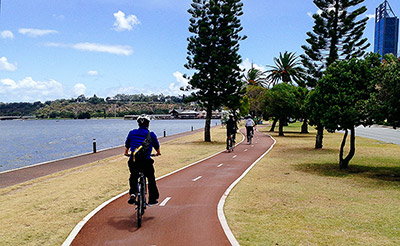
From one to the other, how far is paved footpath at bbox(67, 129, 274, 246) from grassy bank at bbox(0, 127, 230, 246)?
49 cm

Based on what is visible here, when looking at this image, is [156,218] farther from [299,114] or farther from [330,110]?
[299,114]

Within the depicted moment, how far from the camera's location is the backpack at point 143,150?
7.57 m

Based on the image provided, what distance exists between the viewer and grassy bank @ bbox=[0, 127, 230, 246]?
22.4 feet

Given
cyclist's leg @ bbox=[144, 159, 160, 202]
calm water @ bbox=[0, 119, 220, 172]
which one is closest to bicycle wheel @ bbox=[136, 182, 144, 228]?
cyclist's leg @ bbox=[144, 159, 160, 202]

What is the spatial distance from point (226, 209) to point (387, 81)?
7.50 metres

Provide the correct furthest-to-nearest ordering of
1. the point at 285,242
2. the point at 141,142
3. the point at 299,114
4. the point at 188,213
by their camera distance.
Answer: the point at 299,114, the point at 188,213, the point at 141,142, the point at 285,242

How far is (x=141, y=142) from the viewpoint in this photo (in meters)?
7.70

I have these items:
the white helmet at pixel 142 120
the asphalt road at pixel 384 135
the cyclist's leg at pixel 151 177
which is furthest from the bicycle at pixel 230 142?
the asphalt road at pixel 384 135

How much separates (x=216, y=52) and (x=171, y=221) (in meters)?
27.2

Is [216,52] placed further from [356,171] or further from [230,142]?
[356,171]

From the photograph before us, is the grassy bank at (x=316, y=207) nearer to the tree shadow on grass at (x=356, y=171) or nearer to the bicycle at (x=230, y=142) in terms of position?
the tree shadow on grass at (x=356, y=171)

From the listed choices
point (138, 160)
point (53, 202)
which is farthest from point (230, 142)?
point (138, 160)

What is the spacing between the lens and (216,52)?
33.4 m

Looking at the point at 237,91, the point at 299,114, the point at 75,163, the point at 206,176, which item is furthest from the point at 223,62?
the point at 206,176
